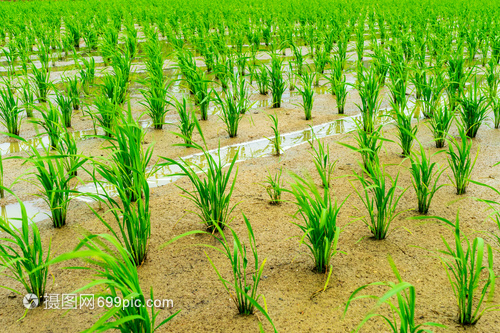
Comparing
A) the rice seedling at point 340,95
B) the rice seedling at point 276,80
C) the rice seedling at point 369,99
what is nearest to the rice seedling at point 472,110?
the rice seedling at point 369,99

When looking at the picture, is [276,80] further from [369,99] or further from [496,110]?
[496,110]

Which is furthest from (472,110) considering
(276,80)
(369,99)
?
(276,80)

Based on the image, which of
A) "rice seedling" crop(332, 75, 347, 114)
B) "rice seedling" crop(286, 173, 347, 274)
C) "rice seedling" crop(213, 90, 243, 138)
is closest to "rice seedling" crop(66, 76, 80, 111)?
"rice seedling" crop(213, 90, 243, 138)

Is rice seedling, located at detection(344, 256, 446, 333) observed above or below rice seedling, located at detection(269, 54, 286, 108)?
below

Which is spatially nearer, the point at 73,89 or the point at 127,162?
the point at 127,162

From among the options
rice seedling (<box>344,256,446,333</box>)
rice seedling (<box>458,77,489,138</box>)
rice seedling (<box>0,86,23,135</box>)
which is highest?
rice seedling (<box>0,86,23,135</box>)

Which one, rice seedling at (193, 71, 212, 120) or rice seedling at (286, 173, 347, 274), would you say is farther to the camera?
rice seedling at (193, 71, 212, 120)

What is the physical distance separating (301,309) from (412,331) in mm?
517

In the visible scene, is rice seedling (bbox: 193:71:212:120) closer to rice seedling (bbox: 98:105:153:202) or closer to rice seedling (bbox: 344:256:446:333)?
rice seedling (bbox: 98:105:153:202)

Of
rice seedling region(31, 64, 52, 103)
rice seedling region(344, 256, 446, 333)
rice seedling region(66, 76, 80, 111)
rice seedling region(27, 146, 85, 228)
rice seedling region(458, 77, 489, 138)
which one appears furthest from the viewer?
rice seedling region(31, 64, 52, 103)

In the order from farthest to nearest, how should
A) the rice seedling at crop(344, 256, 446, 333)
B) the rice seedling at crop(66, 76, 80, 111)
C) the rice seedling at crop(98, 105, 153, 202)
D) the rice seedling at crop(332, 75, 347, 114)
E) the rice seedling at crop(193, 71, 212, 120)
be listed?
the rice seedling at crop(332, 75, 347, 114), the rice seedling at crop(66, 76, 80, 111), the rice seedling at crop(193, 71, 212, 120), the rice seedling at crop(98, 105, 153, 202), the rice seedling at crop(344, 256, 446, 333)

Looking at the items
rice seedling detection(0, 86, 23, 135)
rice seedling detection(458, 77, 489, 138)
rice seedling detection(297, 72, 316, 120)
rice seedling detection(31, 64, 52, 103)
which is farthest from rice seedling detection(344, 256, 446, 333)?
rice seedling detection(31, 64, 52, 103)

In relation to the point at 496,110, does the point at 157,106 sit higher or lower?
higher

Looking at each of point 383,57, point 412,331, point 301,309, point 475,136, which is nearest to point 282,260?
point 301,309
